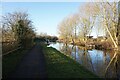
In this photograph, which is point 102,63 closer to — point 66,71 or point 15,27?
point 66,71

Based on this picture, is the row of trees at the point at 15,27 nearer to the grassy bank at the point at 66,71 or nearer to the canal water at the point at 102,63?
the canal water at the point at 102,63

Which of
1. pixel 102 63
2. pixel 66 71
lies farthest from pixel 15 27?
pixel 66 71

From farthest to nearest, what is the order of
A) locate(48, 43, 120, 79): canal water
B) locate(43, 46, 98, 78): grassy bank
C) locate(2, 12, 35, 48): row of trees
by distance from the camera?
locate(2, 12, 35, 48): row of trees, locate(48, 43, 120, 79): canal water, locate(43, 46, 98, 78): grassy bank

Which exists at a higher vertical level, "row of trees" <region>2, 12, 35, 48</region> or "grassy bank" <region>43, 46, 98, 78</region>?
"row of trees" <region>2, 12, 35, 48</region>

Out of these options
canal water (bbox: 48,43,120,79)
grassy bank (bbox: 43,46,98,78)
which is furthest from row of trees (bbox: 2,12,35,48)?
Answer: grassy bank (bbox: 43,46,98,78)

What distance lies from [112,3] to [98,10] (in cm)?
319

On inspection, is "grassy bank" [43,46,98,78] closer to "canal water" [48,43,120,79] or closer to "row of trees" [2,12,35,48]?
"canal water" [48,43,120,79]

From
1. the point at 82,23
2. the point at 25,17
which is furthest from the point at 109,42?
the point at 82,23

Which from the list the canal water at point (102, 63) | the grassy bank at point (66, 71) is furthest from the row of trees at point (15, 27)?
the grassy bank at point (66, 71)

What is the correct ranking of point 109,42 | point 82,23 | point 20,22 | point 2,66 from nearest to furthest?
point 2,66, point 20,22, point 109,42, point 82,23

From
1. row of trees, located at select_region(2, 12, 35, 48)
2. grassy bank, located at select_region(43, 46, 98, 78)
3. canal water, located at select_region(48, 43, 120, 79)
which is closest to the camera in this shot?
grassy bank, located at select_region(43, 46, 98, 78)

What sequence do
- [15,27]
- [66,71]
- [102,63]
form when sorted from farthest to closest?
[15,27] → [102,63] → [66,71]

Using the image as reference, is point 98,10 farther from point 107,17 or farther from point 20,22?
point 20,22

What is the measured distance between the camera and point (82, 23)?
71500 mm
